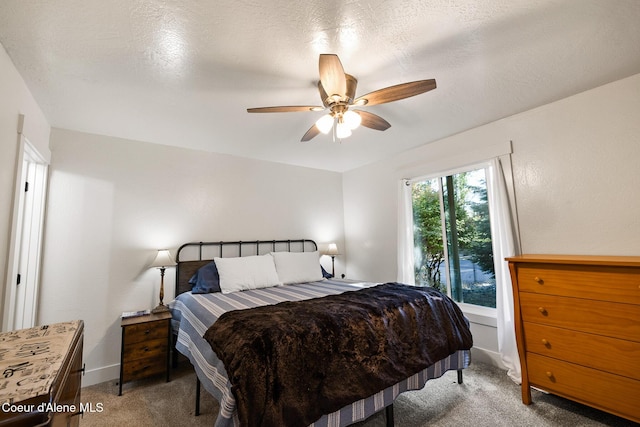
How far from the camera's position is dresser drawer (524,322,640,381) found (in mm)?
1755

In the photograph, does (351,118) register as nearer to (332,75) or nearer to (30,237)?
(332,75)

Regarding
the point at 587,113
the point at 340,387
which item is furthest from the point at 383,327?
the point at 587,113

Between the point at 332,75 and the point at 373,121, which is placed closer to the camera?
the point at 332,75

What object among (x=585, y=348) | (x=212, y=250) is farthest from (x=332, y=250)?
(x=585, y=348)

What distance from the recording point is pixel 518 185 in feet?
9.02

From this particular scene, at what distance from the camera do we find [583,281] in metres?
1.95

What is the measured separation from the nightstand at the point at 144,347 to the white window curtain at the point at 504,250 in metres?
3.29

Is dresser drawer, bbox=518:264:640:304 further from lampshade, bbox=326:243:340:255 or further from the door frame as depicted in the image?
the door frame

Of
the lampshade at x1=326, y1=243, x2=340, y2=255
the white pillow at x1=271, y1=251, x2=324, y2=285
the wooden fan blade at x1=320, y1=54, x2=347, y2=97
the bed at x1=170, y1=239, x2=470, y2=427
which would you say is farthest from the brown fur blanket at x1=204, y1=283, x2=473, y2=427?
the lampshade at x1=326, y1=243, x2=340, y2=255

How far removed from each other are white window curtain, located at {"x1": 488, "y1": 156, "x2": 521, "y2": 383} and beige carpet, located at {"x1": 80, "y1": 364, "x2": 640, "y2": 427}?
11.5 inches

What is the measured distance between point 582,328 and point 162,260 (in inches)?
145

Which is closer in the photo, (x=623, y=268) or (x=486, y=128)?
(x=623, y=268)

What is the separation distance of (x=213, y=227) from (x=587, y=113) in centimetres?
402

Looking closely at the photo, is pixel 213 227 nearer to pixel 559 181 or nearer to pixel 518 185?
pixel 518 185
